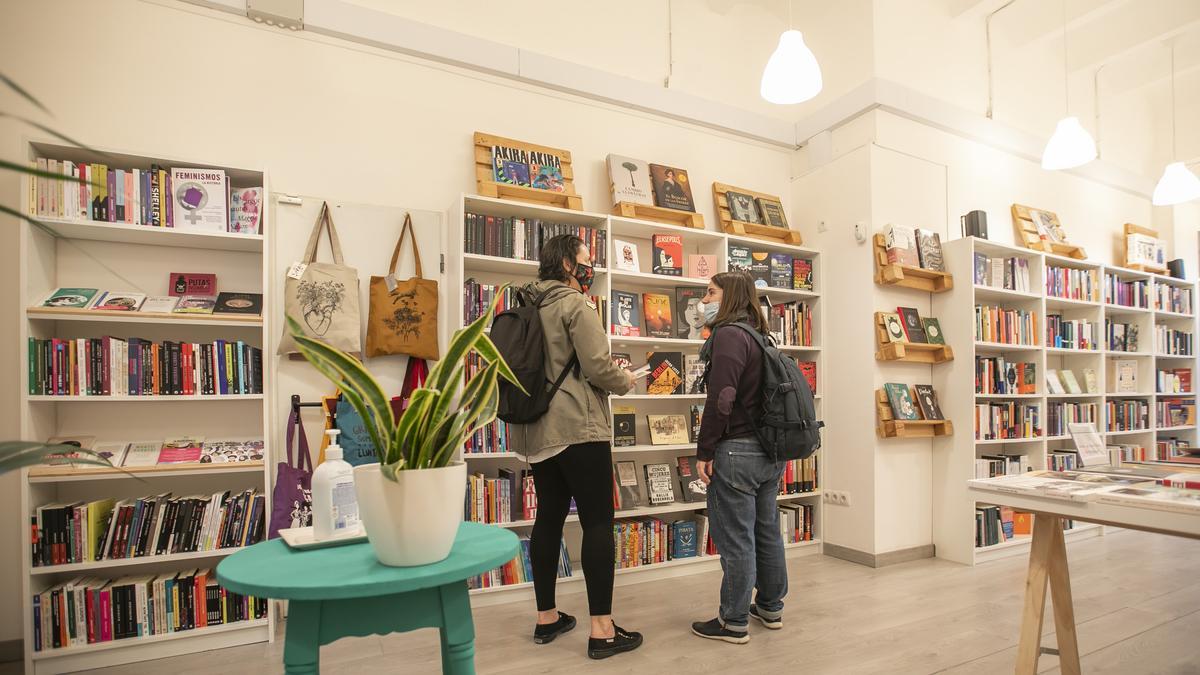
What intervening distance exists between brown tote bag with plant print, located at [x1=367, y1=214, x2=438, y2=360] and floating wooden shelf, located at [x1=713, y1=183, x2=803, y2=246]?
2.00 m

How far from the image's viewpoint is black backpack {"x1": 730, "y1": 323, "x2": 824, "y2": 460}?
258 centimetres

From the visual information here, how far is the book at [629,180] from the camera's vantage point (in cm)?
385

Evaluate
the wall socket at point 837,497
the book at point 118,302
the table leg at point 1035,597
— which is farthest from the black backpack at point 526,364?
the wall socket at point 837,497

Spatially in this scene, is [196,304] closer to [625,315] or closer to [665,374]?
[625,315]

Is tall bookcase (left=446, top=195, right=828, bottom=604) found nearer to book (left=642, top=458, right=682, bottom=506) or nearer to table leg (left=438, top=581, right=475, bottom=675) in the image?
book (left=642, top=458, right=682, bottom=506)

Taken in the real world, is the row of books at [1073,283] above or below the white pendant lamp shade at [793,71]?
below

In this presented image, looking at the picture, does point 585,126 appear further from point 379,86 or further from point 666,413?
point 666,413

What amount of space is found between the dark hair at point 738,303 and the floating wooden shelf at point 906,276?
1.61 meters

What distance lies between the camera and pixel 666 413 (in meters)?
4.07

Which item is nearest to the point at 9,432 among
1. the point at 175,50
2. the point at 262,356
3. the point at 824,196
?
the point at 262,356

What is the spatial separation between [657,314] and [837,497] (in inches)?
69.4

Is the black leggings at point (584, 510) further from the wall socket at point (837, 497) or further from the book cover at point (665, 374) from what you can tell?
the wall socket at point (837, 497)

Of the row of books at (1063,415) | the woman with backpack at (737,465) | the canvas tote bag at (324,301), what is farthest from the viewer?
the row of books at (1063,415)

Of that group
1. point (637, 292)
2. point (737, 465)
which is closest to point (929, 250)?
point (637, 292)
